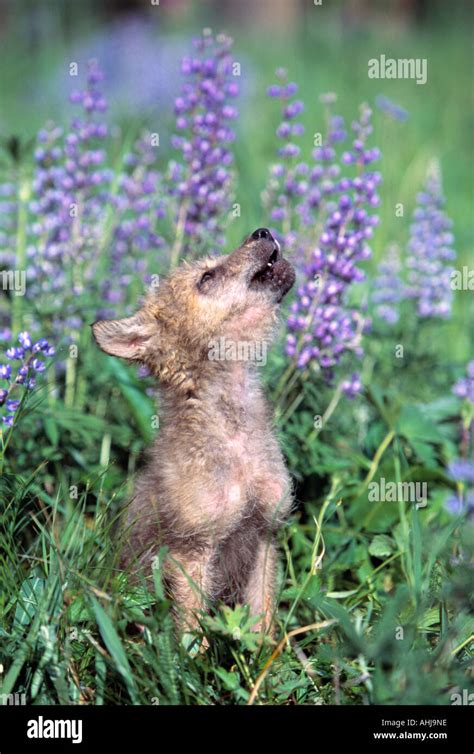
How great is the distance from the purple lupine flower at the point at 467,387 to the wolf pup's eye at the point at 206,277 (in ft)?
4.73

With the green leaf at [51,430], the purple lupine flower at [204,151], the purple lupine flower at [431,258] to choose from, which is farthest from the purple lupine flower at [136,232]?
the purple lupine flower at [431,258]

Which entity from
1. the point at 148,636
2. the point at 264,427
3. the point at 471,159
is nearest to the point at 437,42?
the point at 471,159

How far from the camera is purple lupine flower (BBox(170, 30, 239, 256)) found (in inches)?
184

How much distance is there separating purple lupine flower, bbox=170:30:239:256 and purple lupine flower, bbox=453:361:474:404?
1299mm

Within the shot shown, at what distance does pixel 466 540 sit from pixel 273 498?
67 centimetres

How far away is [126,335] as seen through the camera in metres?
3.64

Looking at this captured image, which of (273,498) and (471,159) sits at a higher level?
(471,159)

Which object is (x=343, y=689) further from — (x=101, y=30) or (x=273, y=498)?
(x=101, y=30)

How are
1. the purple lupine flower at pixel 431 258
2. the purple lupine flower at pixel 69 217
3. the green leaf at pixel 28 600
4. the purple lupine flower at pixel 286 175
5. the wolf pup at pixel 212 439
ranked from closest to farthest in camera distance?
the green leaf at pixel 28 600 < the wolf pup at pixel 212 439 < the purple lupine flower at pixel 286 175 < the purple lupine flower at pixel 69 217 < the purple lupine flower at pixel 431 258

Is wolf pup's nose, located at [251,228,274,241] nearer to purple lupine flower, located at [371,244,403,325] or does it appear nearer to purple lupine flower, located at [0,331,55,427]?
purple lupine flower, located at [0,331,55,427]

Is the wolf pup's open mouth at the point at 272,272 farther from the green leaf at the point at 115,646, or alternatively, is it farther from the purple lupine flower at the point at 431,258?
the purple lupine flower at the point at 431,258

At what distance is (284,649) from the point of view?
3457 millimetres

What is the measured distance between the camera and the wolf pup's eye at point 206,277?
3.74 meters
